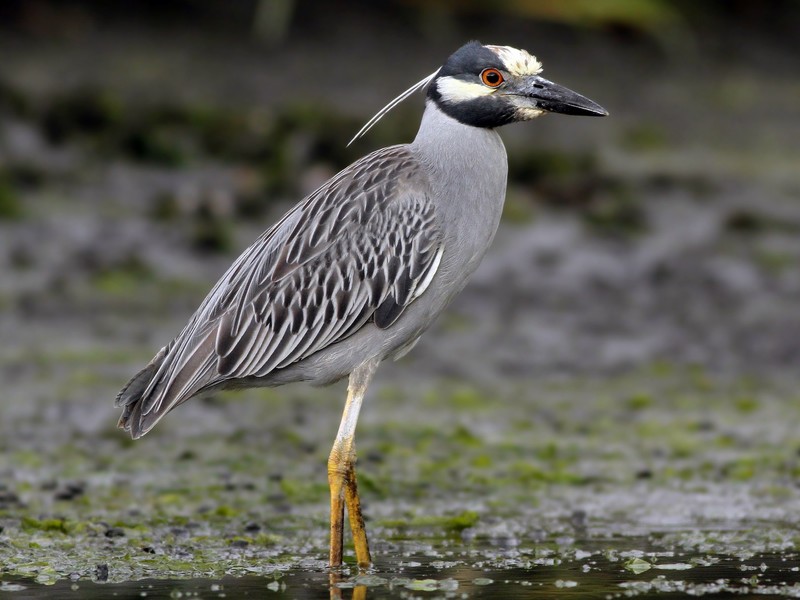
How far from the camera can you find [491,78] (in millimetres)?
7781

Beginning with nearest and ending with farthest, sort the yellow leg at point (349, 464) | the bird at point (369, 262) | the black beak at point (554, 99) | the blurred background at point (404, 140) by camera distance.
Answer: the yellow leg at point (349, 464), the bird at point (369, 262), the black beak at point (554, 99), the blurred background at point (404, 140)

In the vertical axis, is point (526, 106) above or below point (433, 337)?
above

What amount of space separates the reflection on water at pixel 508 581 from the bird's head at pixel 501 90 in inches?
90.6

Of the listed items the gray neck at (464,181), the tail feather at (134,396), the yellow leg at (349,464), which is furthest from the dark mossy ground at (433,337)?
the gray neck at (464,181)

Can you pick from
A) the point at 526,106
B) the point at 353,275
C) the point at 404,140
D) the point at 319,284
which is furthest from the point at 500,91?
the point at 404,140

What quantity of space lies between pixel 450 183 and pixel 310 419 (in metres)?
3.76

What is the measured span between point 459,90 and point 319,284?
127cm

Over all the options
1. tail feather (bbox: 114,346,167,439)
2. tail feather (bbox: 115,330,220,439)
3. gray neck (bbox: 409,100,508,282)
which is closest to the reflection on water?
tail feather (bbox: 115,330,220,439)

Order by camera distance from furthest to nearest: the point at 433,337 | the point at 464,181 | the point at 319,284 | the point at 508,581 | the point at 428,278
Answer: the point at 433,337 → the point at 319,284 → the point at 464,181 → the point at 428,278 → the point at 508,581

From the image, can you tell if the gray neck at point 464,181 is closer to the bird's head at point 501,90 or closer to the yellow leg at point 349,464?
the bird's head at point 501,90

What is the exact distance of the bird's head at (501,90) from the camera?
305 inches

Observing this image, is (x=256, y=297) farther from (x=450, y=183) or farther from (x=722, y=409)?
(x=722, y=409)

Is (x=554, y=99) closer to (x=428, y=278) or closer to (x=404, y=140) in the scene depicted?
(x=428, y=278)

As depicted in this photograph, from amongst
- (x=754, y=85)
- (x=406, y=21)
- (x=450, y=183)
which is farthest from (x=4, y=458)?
(x=754, y=85)
